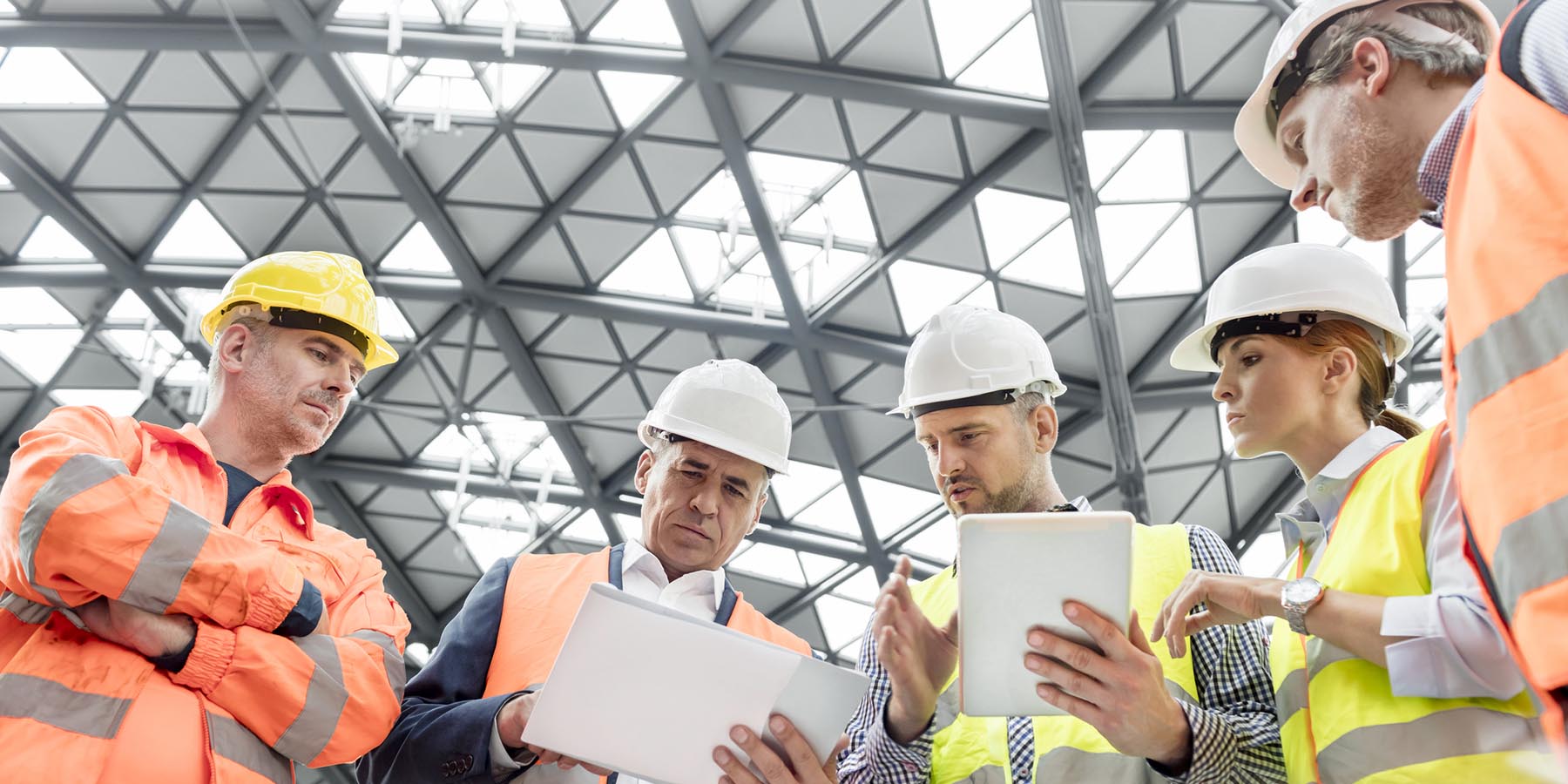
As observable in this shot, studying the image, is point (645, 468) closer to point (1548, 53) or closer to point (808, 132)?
point (1548, 53)

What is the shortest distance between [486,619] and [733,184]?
40.8 feet

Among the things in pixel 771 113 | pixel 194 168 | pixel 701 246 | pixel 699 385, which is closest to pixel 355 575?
pixel 699 385

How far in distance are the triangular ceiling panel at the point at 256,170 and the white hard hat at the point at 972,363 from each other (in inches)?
543

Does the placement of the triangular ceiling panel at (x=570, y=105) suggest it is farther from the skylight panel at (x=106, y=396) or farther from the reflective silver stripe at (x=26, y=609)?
the reflective silver stripe at (x=26, y=609)

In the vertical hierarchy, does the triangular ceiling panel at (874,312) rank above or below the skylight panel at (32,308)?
above

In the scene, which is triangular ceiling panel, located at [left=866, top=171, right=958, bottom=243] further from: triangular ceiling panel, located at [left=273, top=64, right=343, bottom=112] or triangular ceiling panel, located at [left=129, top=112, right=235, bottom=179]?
triangular ceiling panel, located at [left=129, top=112, right=235, bottom=179]

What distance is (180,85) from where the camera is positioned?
15164mm

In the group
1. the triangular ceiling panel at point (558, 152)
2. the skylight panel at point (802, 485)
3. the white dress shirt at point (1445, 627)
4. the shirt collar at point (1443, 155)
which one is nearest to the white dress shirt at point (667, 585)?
the white dress shirt at point (1445, 627)

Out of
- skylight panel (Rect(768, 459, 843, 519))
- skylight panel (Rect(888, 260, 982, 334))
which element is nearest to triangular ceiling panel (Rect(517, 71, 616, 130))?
skylight panel (Rect(888, 260, 982, 334))

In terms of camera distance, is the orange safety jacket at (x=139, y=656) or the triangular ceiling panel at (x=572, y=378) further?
the triangular ceiling panel at (x=572, y=378)

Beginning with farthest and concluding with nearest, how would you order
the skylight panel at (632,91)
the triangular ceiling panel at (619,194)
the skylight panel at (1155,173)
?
the triangular ceiling panel at (619,194) → the skylight panel at (632,91) → the skylight panel at (1155,173)

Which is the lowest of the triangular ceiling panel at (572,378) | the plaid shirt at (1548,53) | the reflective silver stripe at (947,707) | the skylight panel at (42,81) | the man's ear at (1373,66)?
the reflective silver stripe at (947,707)

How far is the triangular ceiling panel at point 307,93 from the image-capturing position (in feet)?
49.3

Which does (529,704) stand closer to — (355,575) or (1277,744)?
(355,575)
